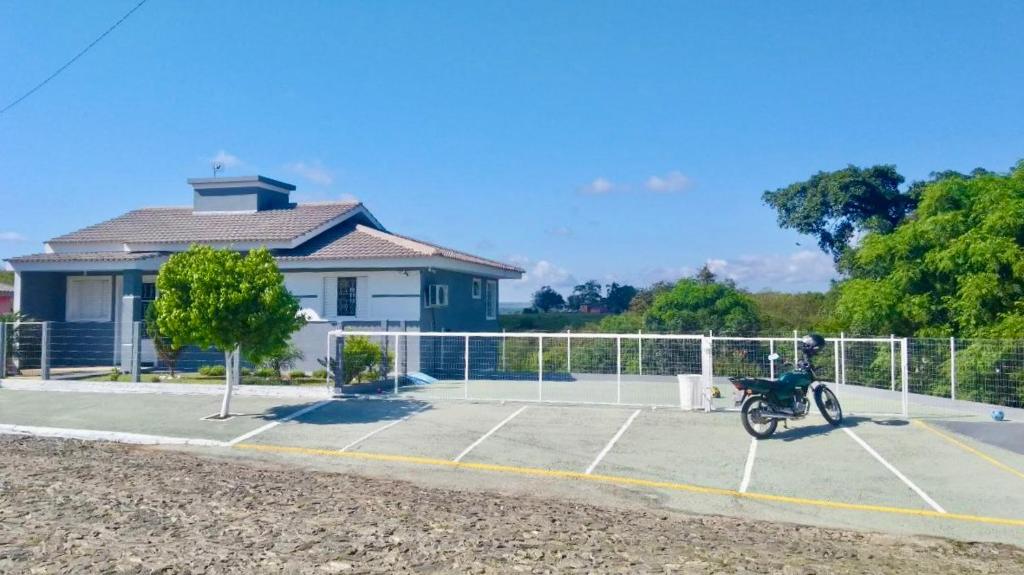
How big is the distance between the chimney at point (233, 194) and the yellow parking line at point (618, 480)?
1616cm

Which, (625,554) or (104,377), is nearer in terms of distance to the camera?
(625,554)

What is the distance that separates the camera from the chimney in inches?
1148

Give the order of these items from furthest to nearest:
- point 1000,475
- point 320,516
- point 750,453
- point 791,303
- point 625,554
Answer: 1. point 791,303
2. point 750,453
3. point 1000,475
4. point 320,516
5. point 625,554

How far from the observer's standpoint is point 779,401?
14.5m

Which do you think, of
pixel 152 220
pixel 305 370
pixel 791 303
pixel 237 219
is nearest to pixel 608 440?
pixel 305 370

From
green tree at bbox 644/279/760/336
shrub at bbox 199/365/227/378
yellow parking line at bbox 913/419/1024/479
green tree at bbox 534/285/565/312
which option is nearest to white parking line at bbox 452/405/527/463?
yellow parking line at bbox 913/419/1024/479

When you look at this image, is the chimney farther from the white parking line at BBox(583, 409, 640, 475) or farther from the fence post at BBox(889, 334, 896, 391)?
the fence post at BBox(889, 334, 896, 391)

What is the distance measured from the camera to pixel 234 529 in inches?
340

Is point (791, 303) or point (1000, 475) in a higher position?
point (791, 303)

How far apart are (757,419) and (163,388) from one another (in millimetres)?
13363

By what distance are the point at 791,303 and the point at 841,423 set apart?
2228 centimetres

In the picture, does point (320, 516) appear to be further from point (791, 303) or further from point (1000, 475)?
point (791, 303)

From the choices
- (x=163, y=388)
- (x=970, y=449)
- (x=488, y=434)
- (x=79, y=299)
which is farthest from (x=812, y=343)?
(x=79, y=299)

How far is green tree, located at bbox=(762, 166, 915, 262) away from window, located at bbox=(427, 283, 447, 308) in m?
16.2
